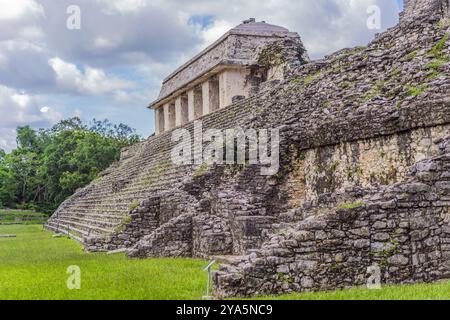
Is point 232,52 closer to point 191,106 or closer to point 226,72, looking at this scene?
point 226,72

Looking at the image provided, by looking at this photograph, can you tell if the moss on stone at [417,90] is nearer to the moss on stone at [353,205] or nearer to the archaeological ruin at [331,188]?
the archaeological ruin at [331,188]

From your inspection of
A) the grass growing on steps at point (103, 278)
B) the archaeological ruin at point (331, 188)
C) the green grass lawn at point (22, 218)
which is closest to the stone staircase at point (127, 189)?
the archaeological ruin at point (331, 188)

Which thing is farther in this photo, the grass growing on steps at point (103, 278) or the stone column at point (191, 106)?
the stone column at point (191, 106)

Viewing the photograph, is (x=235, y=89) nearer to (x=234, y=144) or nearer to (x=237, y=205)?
(x=234, y=144)

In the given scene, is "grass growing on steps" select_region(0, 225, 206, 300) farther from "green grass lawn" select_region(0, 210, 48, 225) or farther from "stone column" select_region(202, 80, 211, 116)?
"green grass lawn" select_region(0, 210, 48, 225)

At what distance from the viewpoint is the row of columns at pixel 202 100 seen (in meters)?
26.0

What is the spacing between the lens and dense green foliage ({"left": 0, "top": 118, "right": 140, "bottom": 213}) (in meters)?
43.3

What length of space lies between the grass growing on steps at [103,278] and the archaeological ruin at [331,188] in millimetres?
657

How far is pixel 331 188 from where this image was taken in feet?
38.9

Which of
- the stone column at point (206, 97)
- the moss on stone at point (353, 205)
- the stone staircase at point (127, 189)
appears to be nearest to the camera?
the moss on stone at point (353, 205)

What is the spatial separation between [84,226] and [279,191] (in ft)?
38.2

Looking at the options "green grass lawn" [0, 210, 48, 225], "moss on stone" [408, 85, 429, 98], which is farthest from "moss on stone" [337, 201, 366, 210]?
"green grass lawn" [0, 210, 48, 225]

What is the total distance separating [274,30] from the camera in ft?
93.9

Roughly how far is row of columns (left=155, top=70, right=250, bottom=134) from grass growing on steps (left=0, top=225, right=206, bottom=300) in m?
13.6
